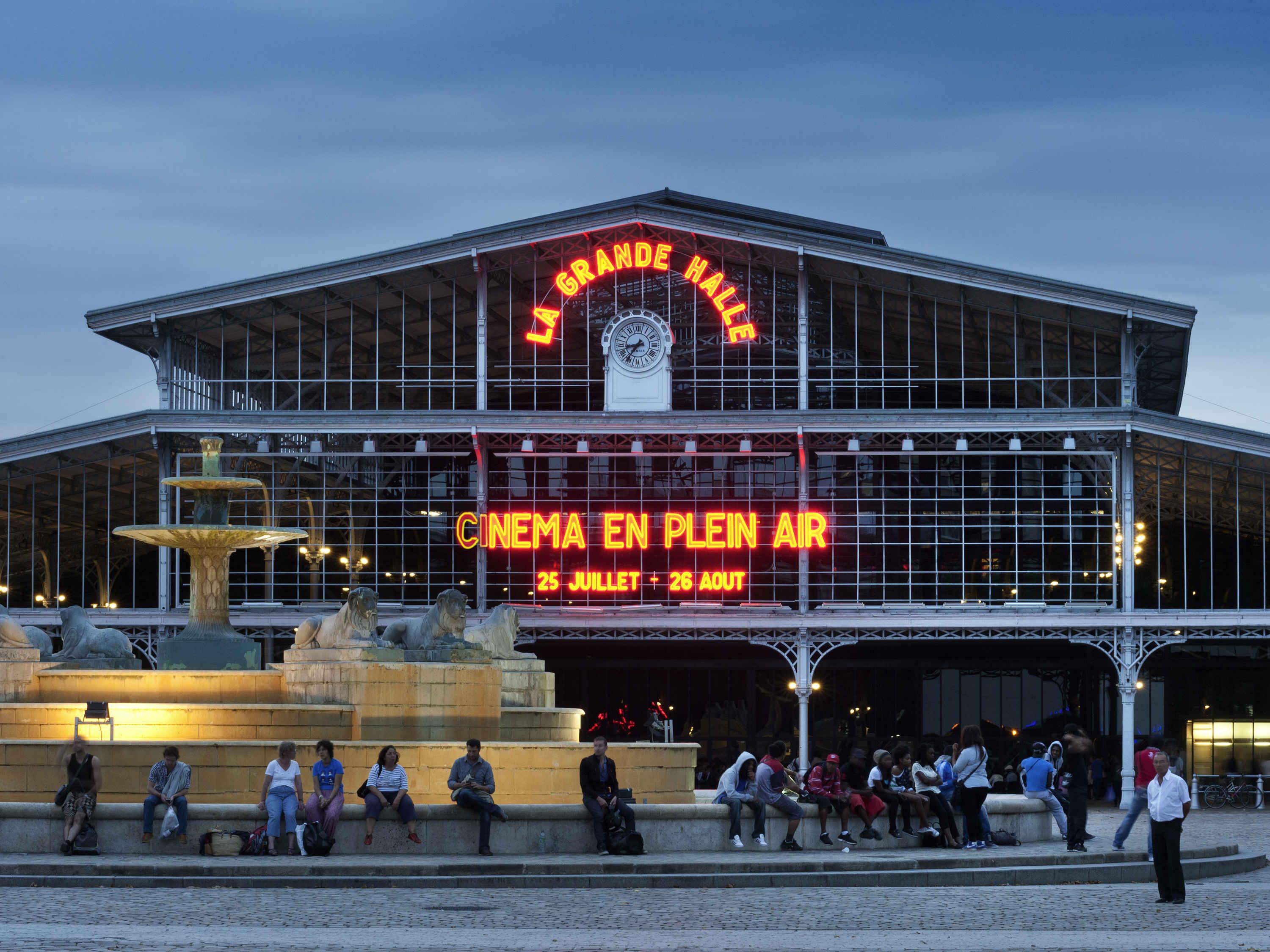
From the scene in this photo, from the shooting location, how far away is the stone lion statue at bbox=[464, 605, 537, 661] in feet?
98.4

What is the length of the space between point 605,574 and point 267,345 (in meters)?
11.5

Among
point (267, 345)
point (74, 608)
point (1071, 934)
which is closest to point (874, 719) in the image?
point (267, 345)

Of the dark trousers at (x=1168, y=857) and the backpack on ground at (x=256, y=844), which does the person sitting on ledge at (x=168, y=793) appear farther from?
the dark trousers at (x=1168, y=857)

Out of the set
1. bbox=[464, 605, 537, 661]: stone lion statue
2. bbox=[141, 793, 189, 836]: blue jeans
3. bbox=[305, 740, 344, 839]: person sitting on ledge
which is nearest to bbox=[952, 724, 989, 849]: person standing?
bbox=[305, 740, 344, 839]: person sitting on ledge

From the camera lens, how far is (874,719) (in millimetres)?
51562

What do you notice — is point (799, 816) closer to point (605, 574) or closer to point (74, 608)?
point (74, 608)

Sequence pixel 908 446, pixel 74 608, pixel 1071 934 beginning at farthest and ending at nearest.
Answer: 1. pixel 908 446
2. pixel 74 608
3. pixel 1071 934

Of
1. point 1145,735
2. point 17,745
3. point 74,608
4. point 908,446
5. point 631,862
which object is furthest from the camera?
point 1145,735

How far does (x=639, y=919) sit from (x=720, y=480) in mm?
33945

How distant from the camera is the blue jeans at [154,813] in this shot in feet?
67.4

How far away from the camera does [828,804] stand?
74.0 feet

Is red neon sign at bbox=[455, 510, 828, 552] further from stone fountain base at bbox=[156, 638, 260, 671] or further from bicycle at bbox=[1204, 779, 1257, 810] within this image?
stone fountain base at bbox=[156, 638, 260, 671]

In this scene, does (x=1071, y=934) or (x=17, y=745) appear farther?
(x=17, y=745)

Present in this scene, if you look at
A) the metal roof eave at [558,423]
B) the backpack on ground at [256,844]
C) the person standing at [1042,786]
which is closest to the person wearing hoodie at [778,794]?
the person standing at [1042,786]
